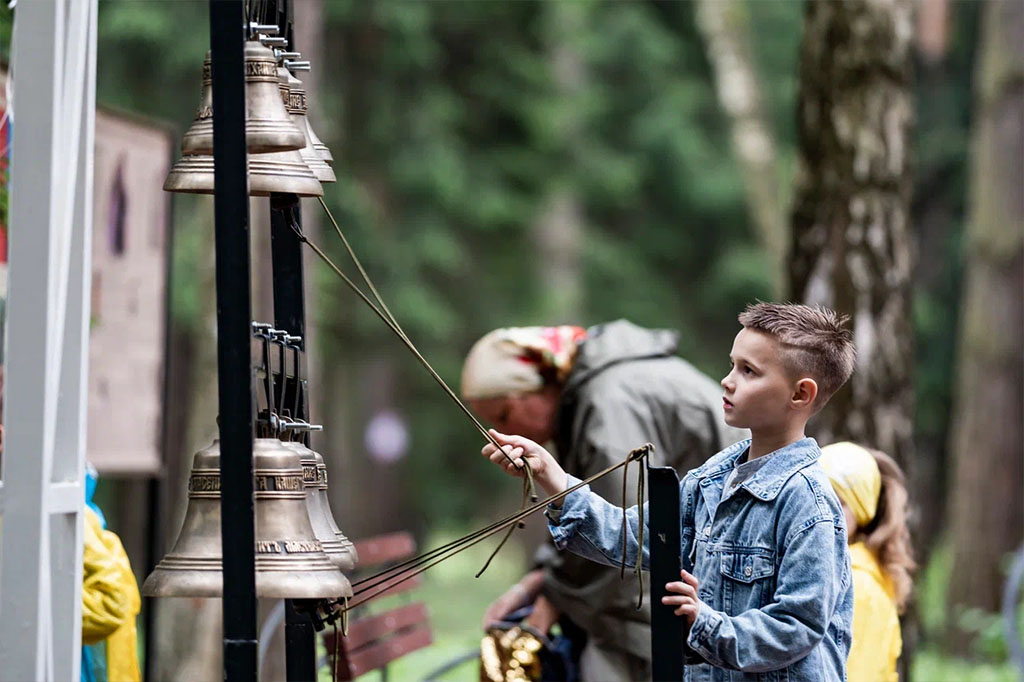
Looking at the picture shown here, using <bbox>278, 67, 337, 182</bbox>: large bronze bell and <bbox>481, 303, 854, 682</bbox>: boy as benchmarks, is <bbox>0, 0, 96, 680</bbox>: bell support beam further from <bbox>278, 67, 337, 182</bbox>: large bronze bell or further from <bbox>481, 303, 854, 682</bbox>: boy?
<bbox>481, 303, 854, 682</bbox>: boy

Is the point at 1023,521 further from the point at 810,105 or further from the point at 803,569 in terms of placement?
the point at 803,569

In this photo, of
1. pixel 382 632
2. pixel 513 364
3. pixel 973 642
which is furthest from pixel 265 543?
pixel 973 642

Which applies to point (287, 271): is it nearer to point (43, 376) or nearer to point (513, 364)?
point (43, 376)

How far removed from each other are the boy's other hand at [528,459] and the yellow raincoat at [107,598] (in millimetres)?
1574

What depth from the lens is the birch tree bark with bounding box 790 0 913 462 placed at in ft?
23.4

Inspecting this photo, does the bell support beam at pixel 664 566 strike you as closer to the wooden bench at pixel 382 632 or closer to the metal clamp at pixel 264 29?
the metal clamp at pixel 264 29

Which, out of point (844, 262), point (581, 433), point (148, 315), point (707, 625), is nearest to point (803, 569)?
point (707, 625)

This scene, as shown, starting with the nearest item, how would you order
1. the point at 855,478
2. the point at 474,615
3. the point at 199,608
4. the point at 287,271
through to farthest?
the point at 287,271 → the point at 855,478 → the point at 199,608 → the point at 474,615

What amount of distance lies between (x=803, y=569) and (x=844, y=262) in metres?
4.37

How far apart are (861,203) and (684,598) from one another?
184 inches

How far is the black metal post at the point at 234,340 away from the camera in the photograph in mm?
2986

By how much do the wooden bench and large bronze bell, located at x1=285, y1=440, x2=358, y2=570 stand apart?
1755 millimetres

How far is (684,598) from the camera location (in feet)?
9.48

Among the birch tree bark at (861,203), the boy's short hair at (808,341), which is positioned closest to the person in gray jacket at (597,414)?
the boy's short hair at (808,341)
